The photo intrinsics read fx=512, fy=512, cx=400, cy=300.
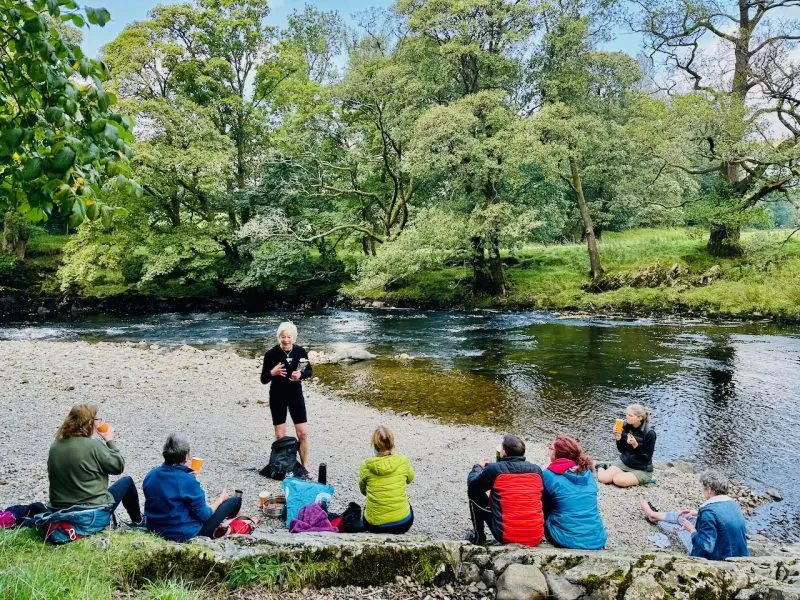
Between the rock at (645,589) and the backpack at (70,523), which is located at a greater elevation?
the backpack at (70,523)

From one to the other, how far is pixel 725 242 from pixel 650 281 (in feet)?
16.1

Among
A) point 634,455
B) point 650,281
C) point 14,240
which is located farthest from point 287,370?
point 14,240

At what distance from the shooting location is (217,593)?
14.0 feet

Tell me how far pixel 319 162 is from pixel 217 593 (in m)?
28.9

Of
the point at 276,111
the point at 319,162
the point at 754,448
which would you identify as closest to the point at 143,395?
the point at 754,448

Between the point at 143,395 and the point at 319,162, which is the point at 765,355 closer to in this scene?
the point at 143,395

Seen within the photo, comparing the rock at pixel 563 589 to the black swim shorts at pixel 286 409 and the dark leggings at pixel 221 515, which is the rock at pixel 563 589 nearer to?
the dark leggings at pixel 221 515

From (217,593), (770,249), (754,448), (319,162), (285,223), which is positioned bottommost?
(754,448)

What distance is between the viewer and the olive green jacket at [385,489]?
18.9ft

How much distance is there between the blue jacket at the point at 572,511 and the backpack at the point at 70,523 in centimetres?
459

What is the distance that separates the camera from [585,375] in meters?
14.8

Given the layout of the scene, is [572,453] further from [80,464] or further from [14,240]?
[14,240]

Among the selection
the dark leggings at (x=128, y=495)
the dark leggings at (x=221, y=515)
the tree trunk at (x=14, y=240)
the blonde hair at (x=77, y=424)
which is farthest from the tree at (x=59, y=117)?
the tree trunk at (x=14, y=240)

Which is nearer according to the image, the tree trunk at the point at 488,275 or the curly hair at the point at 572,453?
the curly hair at the point at 572,453
